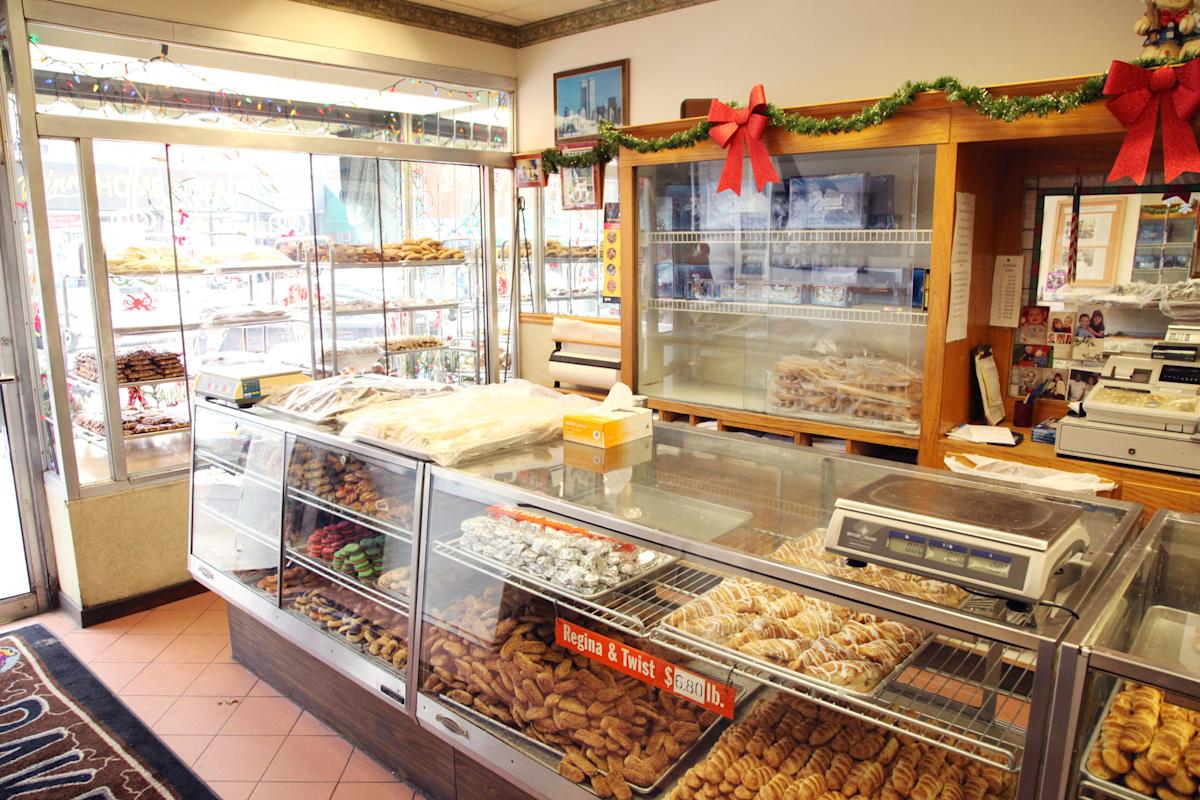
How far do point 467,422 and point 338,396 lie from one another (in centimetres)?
67

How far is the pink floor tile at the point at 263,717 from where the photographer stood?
121 inches

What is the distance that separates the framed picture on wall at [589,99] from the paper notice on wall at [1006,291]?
7.45 feet

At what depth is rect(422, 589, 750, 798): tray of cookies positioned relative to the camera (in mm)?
1850

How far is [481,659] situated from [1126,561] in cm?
153

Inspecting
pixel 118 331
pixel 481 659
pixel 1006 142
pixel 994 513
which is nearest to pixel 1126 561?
pixel 994 513

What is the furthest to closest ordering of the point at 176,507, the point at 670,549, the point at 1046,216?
1. the point at 176,507
2. the point at 1046,216
3. the point at 670,549

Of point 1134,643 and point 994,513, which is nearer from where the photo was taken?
point 1134,643

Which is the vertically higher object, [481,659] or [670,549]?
[670,549]

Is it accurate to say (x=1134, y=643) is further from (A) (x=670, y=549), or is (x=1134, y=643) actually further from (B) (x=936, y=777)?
(A) (x=670, y=549)

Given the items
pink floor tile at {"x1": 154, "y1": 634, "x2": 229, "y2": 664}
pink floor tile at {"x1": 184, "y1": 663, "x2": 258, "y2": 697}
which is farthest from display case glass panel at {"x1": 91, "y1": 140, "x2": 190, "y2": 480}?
pink floor tile at {"x1": 184, "y1": 663, "x2": 258, "y2": 697}

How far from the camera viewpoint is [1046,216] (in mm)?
3549

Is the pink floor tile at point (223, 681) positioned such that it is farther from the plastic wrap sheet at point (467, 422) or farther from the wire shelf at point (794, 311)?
the wire shelf at point (794, 311)

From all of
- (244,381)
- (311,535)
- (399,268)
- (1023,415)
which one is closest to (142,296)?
(244,381)

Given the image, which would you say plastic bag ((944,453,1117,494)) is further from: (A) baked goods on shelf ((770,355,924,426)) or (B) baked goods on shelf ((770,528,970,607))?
(B) baked goods on shelf ((770,528,970,607))
